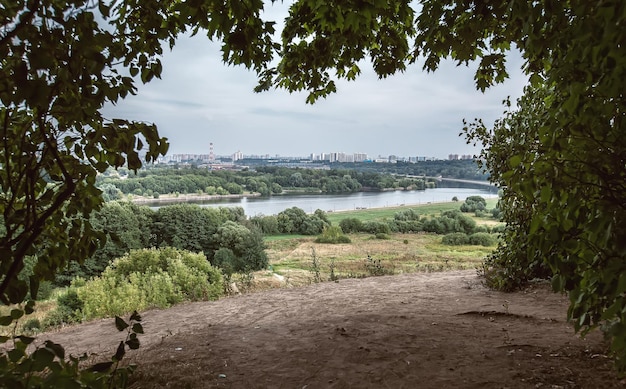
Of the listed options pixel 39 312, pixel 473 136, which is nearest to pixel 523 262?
pixel 473 136

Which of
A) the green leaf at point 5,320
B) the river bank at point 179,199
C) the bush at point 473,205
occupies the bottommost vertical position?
the bush at point 473,205

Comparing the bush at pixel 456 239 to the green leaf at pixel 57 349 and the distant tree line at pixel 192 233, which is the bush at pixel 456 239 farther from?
the green leaf at pixel 57 349

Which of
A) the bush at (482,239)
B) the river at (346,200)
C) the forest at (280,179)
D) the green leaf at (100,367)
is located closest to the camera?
the green leaf at (100,367)

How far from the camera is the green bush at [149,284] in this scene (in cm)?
955

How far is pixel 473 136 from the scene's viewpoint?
6957mm

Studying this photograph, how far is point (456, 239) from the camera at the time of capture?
1886 centimetres

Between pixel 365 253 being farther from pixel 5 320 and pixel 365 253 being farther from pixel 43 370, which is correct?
pixel 43 370

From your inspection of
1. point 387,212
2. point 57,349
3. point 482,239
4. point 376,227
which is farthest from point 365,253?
point 57,349

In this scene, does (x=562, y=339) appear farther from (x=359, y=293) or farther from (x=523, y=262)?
(x=359, y=293)

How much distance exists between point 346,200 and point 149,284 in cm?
1592

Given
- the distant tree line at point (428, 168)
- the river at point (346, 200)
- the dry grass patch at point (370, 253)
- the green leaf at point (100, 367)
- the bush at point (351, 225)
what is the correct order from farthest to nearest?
the bush at point (351, 225), the river at point (346, 200), the distant tree line at point (428, 168), the dry grass patch at point (370, 253), the green leaf at point (100, 367)

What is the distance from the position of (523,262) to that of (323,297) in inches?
132

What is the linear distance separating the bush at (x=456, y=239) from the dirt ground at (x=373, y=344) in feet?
40.8

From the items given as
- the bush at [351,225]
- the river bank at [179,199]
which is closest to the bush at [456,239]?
the bush at [351,225]
